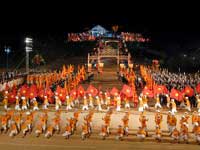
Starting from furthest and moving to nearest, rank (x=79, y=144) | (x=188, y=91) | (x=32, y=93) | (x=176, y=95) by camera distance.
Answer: (x=32, y=93)
(x=188, y=91)
(x=176, y=95)
(x=79, y=144)

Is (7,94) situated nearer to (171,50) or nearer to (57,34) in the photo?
(171,50)

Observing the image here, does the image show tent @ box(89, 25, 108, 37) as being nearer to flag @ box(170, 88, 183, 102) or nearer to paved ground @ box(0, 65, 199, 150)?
flag @ box(170, 88, 183, 102)

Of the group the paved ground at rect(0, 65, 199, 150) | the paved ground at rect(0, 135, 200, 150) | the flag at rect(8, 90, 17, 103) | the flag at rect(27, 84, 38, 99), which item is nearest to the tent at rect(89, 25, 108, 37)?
A: the flag at rect(27, 84, 38, 99)

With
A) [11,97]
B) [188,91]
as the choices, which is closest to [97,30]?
[11,97]

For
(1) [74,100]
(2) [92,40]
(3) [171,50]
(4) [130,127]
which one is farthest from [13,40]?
(4) [130,127]

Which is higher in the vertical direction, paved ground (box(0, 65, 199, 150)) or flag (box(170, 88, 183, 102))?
flag (box(170, 88, 183, 102))

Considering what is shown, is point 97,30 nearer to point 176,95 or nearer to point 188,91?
point 188,91

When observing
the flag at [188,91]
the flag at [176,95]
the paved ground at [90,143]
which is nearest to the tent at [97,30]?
the flag at [188,91]

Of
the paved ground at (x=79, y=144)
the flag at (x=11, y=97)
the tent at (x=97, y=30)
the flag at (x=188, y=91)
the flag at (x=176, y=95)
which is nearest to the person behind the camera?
the paved ground at (x=79, y=144)

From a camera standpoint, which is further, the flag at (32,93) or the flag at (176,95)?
the flag at (32,93)

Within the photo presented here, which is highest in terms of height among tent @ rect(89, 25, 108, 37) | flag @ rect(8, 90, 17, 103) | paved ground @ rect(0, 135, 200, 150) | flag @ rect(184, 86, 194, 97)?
tent @ rect(89, 25, 108, 37)

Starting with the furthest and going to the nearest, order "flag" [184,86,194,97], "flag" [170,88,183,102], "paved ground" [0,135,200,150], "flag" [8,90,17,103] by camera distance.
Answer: "flag" [8,90,17,103], "flag" [184,86,194,97], "flag" [170,88,183,102], "paved ground" [0,135,200,150]

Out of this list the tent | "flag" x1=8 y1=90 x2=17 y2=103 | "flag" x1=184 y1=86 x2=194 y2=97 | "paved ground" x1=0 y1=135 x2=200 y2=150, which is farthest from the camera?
the tent

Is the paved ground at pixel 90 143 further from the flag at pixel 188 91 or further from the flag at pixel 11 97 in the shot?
the flag at pixel 11 97
